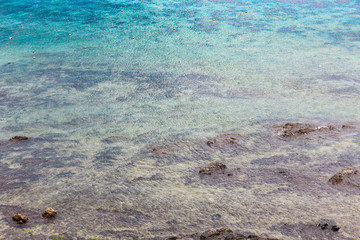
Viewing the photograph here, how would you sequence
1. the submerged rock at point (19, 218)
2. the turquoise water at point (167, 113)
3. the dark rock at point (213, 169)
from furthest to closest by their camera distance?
the dark rock at point (213, 169) < the turquoise water at point (167, 113) < the submerged rock at point (19, 218)

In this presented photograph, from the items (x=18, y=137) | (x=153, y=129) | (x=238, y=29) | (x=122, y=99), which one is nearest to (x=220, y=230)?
(x=153, y=129)

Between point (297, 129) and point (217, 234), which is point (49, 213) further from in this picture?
point (297, 129)

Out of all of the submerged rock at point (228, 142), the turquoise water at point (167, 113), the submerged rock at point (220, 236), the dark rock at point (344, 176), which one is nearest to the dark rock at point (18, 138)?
the turquoise water at point (167, 113)

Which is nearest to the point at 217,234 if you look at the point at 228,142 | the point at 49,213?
the point at 49,213

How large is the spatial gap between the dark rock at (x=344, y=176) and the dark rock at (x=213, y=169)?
0.82 m

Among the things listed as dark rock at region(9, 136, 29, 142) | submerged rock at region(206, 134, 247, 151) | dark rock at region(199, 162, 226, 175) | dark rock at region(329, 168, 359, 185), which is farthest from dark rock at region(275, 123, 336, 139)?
dark rock at region(9, 136, 29, 142)

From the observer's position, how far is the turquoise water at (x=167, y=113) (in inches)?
92.1

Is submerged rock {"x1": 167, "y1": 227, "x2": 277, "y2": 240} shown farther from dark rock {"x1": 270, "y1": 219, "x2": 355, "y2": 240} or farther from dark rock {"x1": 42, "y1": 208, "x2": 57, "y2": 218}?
dark rock {"x1": 42, "y1": 208, "x2": 57, "y2": 218}

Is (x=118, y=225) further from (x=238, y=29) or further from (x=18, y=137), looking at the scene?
(x=238, y=29)

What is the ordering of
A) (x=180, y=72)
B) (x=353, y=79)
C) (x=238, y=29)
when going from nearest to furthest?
(x=353, y=79)
(x=180, y=72)
(x=238, y=29)

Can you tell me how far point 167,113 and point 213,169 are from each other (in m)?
1.31

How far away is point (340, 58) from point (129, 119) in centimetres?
360

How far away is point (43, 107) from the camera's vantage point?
14.2 feet

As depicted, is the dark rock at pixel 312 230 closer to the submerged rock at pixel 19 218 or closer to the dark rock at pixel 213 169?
the dark rock at pixel 213 169
